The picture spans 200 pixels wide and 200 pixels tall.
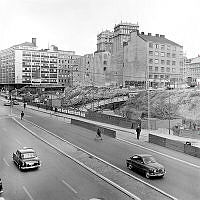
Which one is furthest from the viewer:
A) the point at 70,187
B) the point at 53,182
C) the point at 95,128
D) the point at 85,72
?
the point at 85,72

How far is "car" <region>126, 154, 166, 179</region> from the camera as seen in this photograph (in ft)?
79.7

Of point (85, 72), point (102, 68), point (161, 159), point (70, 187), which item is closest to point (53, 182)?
point (70, 187)

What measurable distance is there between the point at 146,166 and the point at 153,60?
93.5 meters

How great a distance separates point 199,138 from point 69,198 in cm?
2574

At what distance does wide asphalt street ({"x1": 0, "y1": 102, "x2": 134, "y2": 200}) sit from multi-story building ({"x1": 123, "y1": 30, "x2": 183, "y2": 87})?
281 ft

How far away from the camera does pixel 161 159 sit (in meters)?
30.7

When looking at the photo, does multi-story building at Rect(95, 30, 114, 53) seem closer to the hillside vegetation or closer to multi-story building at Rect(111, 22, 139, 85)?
multi-story building at Rect(111, 22, 139, 85)

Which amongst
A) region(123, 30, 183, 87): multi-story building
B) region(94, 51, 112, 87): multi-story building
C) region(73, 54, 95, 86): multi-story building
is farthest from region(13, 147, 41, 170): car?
region(73, 54, 95, 86): multi-story building

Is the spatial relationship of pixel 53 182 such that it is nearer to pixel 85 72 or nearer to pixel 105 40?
pixel 85 72

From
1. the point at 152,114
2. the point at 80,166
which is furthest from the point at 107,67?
the point at 80,166

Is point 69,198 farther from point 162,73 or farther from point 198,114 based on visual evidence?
point 162,73

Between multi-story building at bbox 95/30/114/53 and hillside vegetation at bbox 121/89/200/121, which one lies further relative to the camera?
multi-story building at bbox 95/30/114/53

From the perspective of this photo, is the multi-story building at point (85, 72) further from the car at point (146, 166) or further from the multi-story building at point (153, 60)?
the car at point (146, 166)

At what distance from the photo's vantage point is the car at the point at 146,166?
79.7ft
